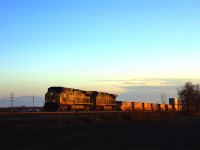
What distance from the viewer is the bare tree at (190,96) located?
109750 millimetres

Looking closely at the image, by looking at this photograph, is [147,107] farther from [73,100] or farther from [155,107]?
[73,100]

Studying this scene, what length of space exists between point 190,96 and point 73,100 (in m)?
58.4

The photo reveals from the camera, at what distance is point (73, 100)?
213 ft

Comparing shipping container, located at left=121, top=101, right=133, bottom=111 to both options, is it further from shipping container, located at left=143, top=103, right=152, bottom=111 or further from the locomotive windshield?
the locomotive windshield

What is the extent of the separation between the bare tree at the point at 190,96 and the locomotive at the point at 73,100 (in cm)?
3775

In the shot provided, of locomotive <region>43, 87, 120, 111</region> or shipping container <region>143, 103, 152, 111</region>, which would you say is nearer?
locomotive <region>43, 87, 120, 111</region>

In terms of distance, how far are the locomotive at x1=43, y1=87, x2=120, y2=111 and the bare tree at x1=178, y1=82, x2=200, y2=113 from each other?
37.8m

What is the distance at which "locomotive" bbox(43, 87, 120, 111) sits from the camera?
61.0 metres

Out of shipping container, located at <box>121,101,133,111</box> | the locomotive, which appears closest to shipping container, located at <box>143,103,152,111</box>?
shipping container, located at <box>121,101,133,111</box>

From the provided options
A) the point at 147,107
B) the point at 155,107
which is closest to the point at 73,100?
the point at 147,107

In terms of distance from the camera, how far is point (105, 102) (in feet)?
257

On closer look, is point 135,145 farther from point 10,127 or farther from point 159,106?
point 159,106

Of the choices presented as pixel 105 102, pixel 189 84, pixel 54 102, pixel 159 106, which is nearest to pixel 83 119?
pixel 54 102

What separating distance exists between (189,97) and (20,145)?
319 ft
